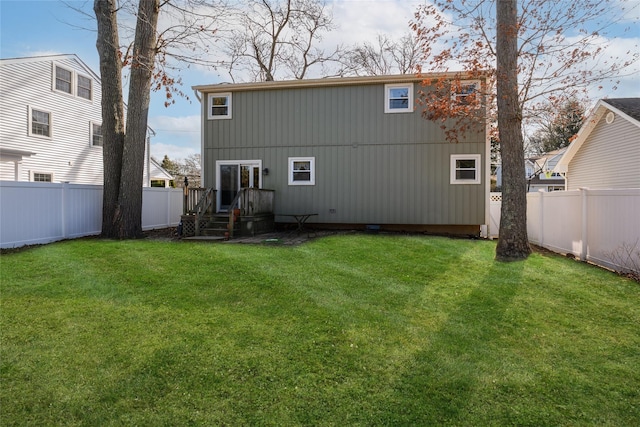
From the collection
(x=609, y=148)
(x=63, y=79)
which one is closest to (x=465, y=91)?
(x=609, y=148)

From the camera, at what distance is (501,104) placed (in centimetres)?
756

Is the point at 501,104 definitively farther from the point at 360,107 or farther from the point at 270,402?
the point at 270,402

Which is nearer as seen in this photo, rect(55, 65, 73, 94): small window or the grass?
the grass

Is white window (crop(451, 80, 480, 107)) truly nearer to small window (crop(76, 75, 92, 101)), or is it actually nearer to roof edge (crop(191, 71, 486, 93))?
roof edge (crop(191, 71, 486, 93))

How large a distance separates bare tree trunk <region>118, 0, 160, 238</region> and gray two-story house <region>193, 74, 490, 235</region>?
8.86ft

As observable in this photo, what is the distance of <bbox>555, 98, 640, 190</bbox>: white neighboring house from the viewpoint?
1245cm

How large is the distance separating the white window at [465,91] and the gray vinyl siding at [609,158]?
19.4 ft

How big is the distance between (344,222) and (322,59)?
1277 centimetres

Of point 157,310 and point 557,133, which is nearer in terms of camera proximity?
point 157,310

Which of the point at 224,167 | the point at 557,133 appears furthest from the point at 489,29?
the point at 557,133

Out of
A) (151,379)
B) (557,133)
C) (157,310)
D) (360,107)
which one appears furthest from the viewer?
(557,133)

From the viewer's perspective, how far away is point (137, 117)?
9609 mm

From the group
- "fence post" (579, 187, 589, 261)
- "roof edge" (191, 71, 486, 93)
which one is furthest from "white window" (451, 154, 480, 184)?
"fence post" (579, 187, 589, 261)

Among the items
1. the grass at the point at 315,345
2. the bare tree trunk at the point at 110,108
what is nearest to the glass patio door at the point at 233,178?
the bare tree trunk at the point at 110,108
